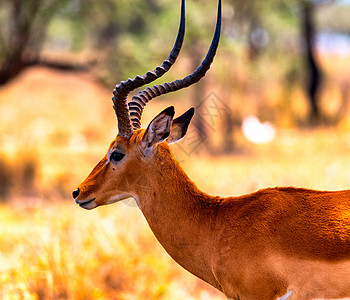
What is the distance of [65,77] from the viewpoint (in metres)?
34.4

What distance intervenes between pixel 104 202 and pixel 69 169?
11876 millimetres

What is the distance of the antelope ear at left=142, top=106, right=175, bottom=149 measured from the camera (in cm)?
332

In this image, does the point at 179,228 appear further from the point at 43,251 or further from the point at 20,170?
the point at 20,170

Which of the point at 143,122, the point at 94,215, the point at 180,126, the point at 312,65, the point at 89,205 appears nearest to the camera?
the point at 89,205

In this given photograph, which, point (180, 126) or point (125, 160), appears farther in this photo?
point (180, 126)

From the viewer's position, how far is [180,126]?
3.68 m

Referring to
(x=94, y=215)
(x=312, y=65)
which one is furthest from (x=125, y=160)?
(x=312, y=65)

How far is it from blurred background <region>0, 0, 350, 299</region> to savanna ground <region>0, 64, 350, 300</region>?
2cm

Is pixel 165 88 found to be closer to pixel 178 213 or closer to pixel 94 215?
pixel 178 213

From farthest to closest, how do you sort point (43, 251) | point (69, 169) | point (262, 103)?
point (262, 103), point (69, 169), point (43, 251)

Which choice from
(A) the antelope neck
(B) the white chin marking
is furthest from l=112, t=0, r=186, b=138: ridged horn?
(B) the white chin marking

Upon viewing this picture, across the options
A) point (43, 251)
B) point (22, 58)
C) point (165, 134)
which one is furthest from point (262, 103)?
point (165, 134)

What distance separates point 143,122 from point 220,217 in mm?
14183

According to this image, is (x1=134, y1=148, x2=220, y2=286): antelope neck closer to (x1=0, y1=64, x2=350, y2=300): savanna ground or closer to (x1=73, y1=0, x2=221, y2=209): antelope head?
(x1=73, y1=0, x2=221, y2=209): antelope head
